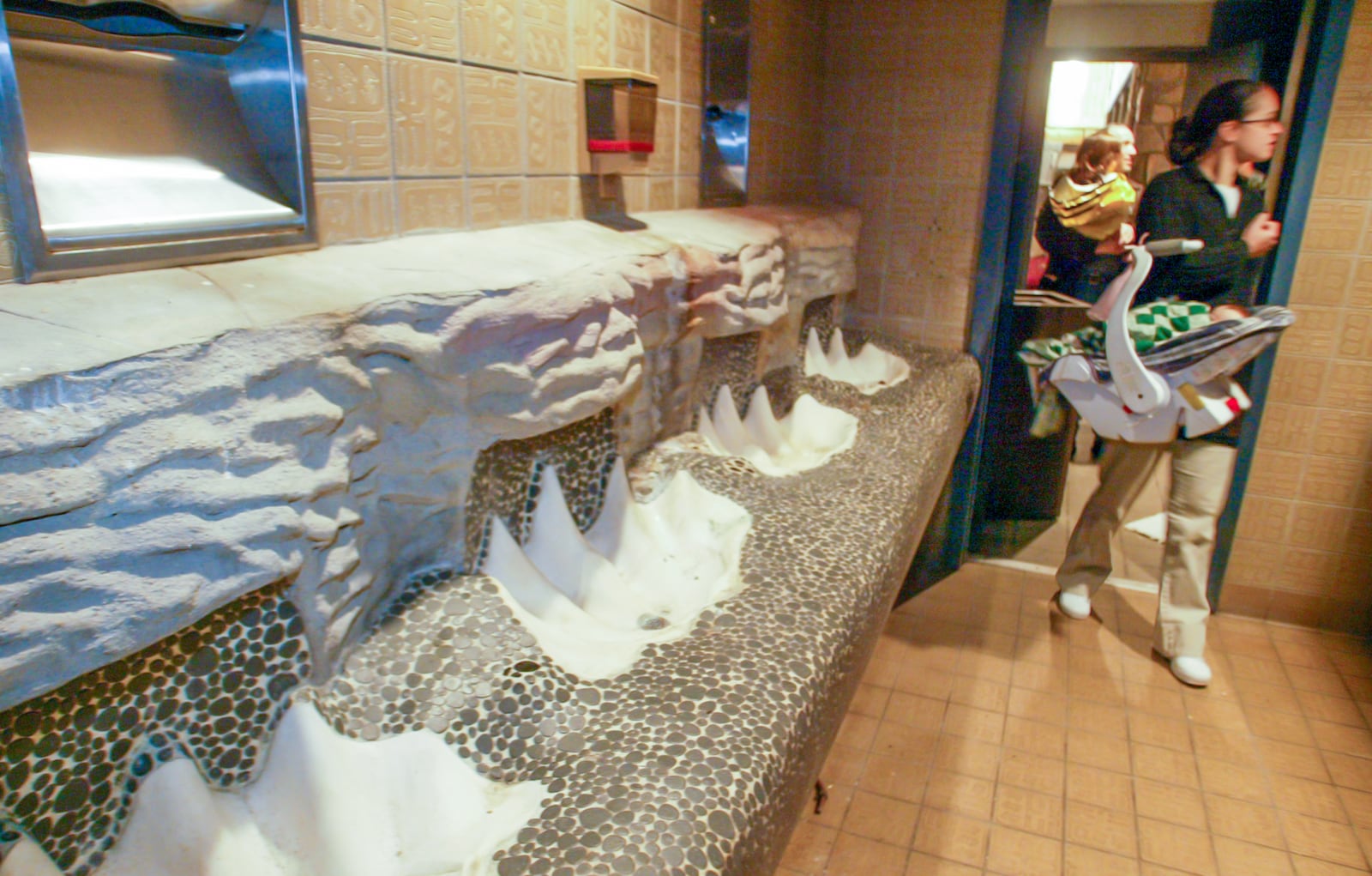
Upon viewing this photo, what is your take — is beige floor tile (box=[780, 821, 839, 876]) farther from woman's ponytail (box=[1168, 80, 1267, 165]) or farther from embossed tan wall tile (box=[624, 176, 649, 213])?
woman's ponytail (box=[1168, 80, 1267, 165])

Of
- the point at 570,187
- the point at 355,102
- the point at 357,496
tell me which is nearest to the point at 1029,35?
the point at 570,187

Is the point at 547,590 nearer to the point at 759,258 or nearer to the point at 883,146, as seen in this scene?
the point at 759,258

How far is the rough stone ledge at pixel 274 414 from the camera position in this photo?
0.94 meters

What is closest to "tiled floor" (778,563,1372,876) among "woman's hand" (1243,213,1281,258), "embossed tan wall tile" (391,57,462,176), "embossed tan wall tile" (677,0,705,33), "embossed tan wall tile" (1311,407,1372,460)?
"embossed tan wall tile" (1311,407,1372,460)

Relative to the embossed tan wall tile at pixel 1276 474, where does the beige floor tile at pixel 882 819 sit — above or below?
below

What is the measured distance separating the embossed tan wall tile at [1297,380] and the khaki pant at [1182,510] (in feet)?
0.90

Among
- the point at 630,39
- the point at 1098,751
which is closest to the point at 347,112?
the point at 630,39

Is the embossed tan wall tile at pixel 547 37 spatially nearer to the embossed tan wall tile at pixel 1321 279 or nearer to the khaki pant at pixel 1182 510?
the khaki pant at pixel 1182 510

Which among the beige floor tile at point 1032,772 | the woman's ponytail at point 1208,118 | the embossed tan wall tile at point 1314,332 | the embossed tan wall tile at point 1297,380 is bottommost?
the beige floor tile at point 1032,772

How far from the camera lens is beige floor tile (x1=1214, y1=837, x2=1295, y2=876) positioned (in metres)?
2.18

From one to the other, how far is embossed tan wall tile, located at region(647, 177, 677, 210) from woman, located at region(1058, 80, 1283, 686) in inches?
58.8

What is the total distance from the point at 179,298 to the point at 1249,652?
3.54m

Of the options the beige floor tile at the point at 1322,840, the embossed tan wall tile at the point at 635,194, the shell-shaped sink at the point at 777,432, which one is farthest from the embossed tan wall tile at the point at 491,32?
the beige floor tile at the point at 1322,840

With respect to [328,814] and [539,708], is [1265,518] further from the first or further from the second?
[328,814]
